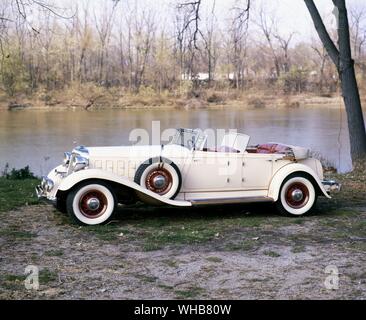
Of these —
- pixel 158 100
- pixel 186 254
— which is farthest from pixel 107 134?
pixel 158 100

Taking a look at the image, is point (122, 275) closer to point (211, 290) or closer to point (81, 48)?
point (211, 290)

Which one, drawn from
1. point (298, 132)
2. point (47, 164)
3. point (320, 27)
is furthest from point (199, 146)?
point (298, 132)

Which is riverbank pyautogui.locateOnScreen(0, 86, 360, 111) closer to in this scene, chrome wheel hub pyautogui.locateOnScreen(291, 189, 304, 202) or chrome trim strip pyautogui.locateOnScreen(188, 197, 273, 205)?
chrome wheel hub pyautogui.locateOnScreen(291, 189, 304, 202)

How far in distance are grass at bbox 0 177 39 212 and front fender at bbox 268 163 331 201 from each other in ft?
11.5

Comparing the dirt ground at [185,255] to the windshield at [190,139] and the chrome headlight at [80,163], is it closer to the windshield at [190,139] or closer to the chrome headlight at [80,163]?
the chrome headlight at [80,163]

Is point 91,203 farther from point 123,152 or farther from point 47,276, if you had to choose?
point 47,276

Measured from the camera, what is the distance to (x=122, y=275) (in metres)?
5.20

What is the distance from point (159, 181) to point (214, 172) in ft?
2.54

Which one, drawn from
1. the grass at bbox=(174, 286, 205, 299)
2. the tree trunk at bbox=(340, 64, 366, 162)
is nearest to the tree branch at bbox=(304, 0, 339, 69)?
the tree trunk at bbox=(340, 64, 366, 162)

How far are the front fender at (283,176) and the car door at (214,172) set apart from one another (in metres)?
0.45

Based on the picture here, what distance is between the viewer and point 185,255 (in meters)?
5.83

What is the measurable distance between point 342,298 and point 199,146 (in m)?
3.49

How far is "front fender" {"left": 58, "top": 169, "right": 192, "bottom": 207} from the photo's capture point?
6.96 m

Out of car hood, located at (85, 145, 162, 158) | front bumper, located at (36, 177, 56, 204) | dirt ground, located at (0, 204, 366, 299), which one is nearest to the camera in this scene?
dirt ground, located at (0, 204, 366, 299)
